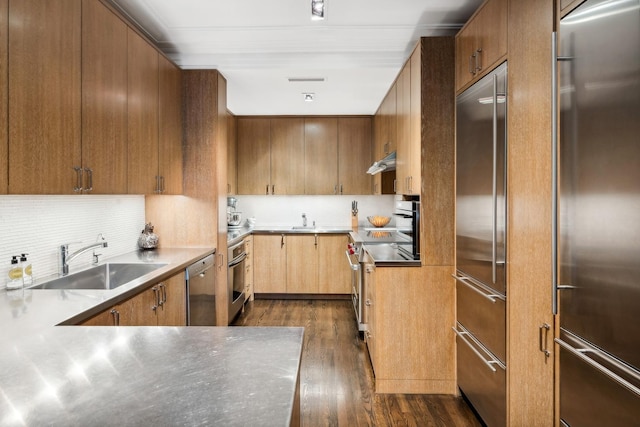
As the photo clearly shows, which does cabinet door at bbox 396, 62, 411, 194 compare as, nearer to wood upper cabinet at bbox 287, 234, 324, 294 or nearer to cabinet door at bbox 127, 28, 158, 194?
cabinet door at bbox 127, 28, 158, 194

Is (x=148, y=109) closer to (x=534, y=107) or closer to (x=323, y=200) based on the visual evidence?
(x=534, y=107)

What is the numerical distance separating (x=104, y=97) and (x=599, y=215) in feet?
7.90

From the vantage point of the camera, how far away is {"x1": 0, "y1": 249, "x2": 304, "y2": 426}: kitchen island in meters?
0.79

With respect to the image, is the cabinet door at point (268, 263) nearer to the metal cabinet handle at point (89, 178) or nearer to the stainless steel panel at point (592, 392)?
the metal cabinet handle at point (89, 178)

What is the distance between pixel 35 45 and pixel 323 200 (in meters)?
4.43

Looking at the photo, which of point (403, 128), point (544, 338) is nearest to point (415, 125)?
point (403, 128)

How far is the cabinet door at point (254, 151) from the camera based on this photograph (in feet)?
18.3

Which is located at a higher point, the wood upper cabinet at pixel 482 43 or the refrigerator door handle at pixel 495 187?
the wood upper cabinet at pixel 482 43

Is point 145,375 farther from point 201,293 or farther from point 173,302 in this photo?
point 201,293

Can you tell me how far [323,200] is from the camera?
5.92 m

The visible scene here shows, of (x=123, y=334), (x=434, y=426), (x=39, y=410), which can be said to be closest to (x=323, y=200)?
(x=434, y=426)

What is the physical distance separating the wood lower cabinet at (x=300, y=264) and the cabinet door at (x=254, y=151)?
0.84 m

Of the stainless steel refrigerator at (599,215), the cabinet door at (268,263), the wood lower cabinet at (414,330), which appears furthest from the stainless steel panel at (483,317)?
the cabinet door at (268,263)

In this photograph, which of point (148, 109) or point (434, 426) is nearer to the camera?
point (434, 426)
